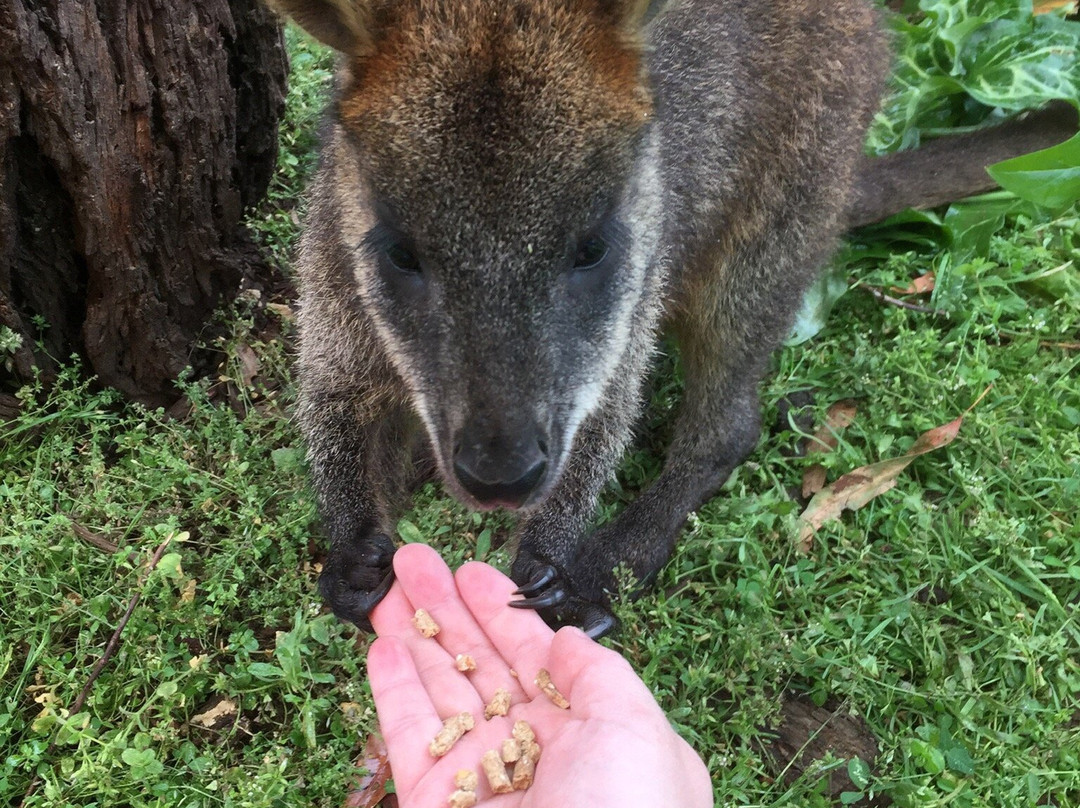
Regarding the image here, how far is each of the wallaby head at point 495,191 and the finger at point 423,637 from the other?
499 millimetres

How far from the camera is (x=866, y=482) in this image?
3199 mm

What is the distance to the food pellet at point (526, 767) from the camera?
6.86 feet

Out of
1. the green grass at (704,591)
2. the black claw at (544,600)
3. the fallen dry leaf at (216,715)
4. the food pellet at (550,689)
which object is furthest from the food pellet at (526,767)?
the fallen dry leaf at (216,715)

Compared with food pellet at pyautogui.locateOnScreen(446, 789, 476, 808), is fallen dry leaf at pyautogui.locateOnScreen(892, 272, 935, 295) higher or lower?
higher

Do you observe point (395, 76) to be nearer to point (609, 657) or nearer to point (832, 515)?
point (609, 657)

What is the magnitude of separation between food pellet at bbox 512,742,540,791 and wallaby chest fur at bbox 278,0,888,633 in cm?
61

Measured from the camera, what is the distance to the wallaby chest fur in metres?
1.94

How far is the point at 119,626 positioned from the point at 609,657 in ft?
4.89

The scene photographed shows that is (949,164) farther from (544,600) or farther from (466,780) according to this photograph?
(466,780)

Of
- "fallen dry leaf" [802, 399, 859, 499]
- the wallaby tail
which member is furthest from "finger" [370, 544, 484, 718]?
the wallaby tail

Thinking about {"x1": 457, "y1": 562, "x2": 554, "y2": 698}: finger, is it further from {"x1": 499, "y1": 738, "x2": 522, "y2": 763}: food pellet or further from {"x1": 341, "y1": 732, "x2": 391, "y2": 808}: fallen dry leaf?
{"x1": 341, "y1": 732, "x2": 391, "y2": 808}: fallen dry leaf

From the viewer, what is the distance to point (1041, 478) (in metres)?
3.07

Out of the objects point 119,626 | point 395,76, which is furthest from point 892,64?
point 119,626

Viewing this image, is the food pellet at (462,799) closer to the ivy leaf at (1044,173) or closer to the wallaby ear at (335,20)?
the wallaby ear at (335,20)
